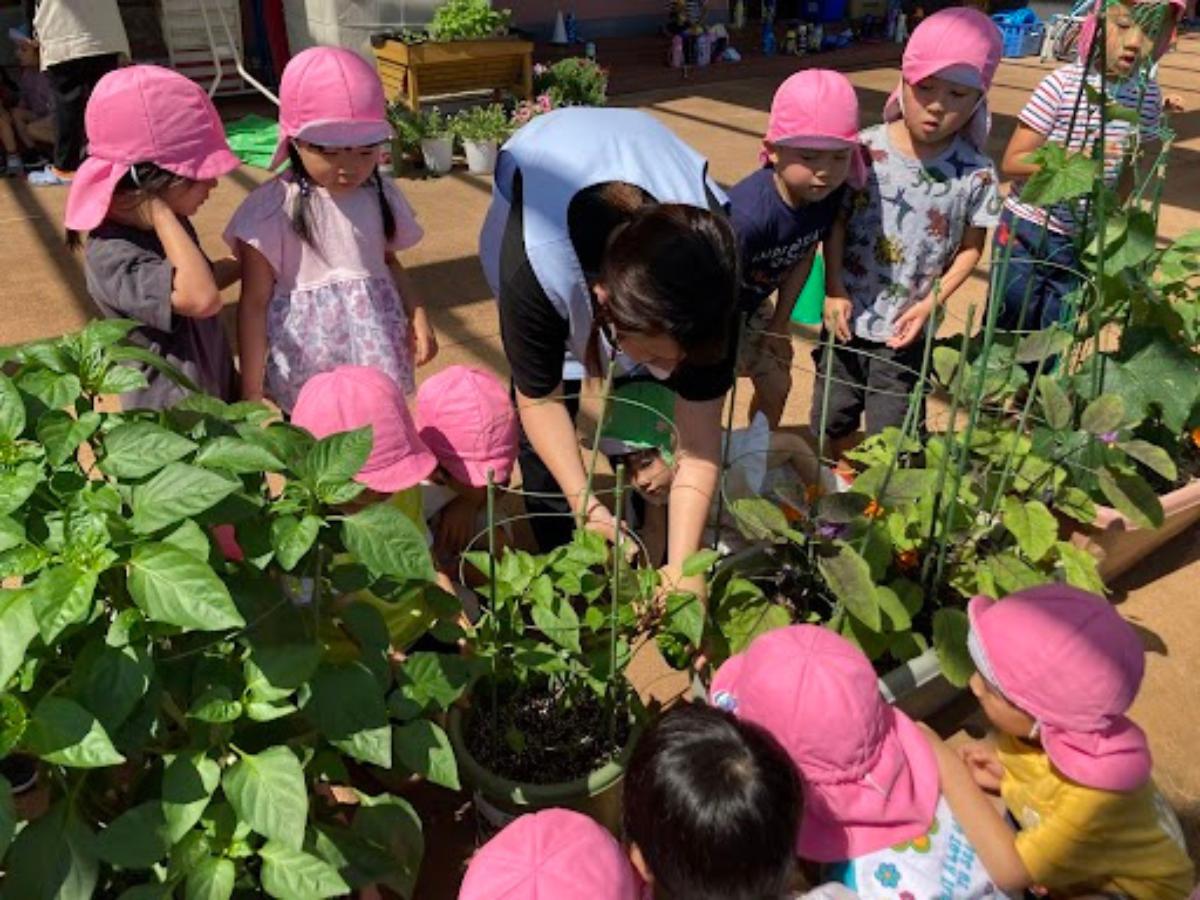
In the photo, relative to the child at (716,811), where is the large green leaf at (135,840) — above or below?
above

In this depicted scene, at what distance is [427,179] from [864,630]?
4.27 meters

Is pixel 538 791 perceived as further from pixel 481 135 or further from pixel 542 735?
pixel 481 135

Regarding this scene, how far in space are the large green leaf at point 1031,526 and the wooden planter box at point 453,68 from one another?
14.9 feet

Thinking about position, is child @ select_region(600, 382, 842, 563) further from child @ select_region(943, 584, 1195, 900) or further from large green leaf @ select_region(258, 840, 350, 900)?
large green leaf @ select_region(258, 840, 350, 900)

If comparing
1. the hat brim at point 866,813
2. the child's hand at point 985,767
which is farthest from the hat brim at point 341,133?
the child's hand at point 985,767

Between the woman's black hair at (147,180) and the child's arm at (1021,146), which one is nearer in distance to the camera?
the woman's black hair at (147,180)

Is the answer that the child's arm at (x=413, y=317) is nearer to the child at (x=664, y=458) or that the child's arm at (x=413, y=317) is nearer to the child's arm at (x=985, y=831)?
the child at (x=664, y=458)

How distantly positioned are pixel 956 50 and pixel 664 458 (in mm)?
1156

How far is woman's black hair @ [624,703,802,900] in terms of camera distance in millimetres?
1210

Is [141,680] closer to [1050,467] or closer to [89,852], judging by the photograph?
[89,852]

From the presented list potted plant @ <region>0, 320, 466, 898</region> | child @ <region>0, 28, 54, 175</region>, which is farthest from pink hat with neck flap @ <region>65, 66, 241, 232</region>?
child @ <region>0, 28, 54, 175</region>

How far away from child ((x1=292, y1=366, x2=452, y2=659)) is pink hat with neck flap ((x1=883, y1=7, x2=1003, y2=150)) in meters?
1.46

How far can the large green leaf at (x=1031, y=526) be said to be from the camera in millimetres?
1900

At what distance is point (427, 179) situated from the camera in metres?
5.45
